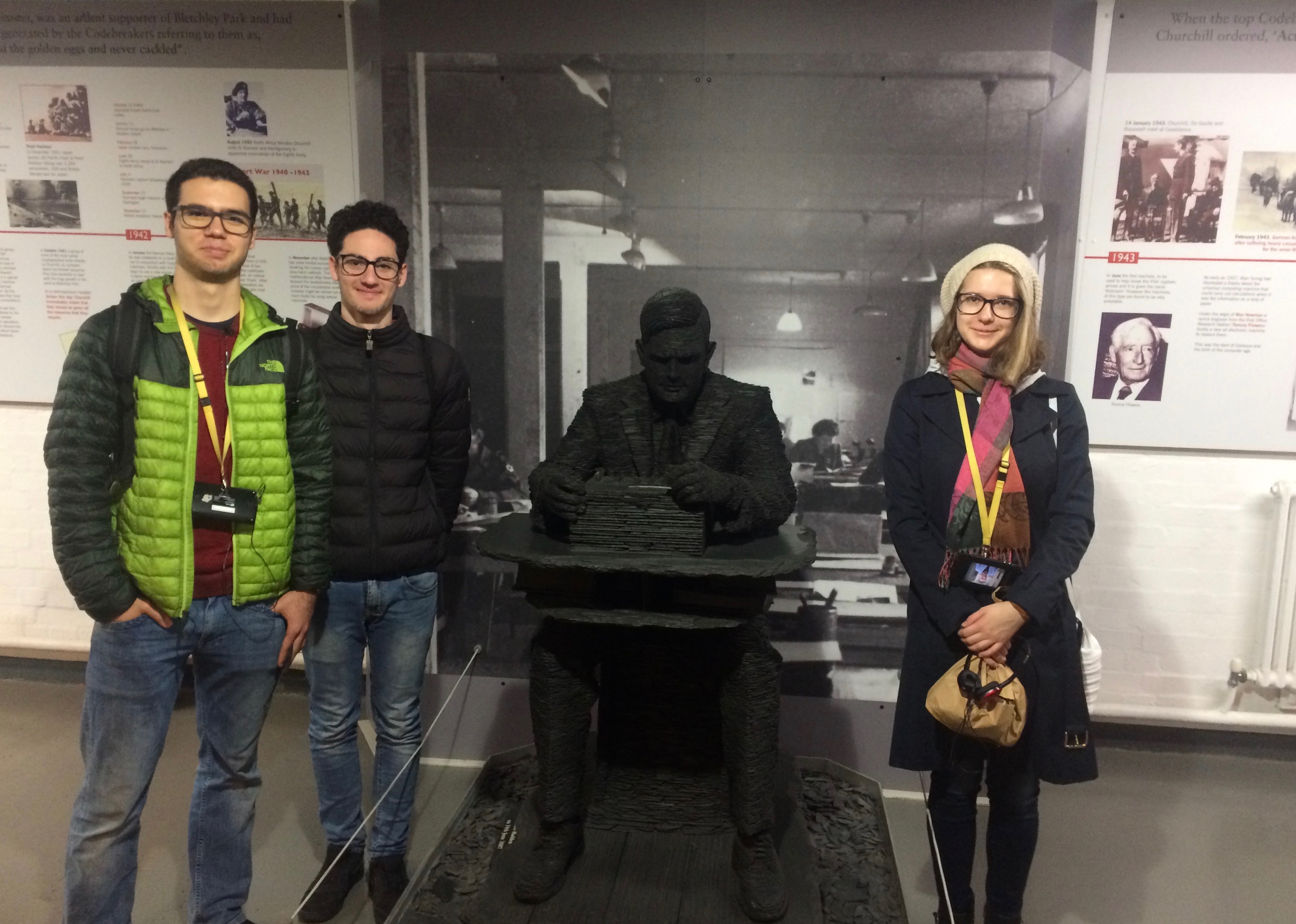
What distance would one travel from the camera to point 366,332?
2.17 meters

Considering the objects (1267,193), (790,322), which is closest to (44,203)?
(790,322)

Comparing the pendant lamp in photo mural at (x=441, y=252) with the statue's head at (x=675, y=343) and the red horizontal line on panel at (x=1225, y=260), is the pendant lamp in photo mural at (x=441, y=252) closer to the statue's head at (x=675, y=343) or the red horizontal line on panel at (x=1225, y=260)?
the statue's head at (x=675, y=343)

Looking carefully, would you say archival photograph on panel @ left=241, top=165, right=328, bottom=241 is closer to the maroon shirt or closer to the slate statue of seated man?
the maroon shirt

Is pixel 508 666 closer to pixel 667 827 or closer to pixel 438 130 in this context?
pixel 667 827

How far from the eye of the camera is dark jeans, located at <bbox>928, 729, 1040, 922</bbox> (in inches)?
80.8

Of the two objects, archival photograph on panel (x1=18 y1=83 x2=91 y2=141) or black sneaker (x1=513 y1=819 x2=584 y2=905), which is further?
archival photograph on panel (x1=18 y1=83 x2=91 y2=141)

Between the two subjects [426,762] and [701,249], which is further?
[426,762]

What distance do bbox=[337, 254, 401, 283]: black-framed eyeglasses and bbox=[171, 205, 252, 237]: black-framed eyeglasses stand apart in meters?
0.32

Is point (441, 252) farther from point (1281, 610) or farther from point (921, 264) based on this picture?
point (1281, 610)

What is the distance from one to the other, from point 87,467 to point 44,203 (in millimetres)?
2214

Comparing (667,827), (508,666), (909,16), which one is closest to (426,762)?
(508,666)

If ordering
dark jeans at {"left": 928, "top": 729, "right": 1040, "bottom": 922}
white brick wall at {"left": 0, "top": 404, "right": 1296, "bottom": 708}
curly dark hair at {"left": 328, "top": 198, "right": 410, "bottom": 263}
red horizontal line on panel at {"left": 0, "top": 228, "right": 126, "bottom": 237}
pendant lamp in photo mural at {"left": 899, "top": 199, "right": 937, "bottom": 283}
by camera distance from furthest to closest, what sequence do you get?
red horizontal line on panel at {"left": 0, "top": 228, "right": 126, "bottom": 237}
white brick wall at {"left": 0, "top": 404, "right": 1296, "bottom": 708}
pendant lamp in photo mural at {"left": 899, "top": 199, "right": 937, "bottom": 283}
curly dark hair at {"left": 328, "top": 198, "right": 410, "bottom": 263}
dark jeans at {"left": 928, "top": 729, "right": 1040, "bottom": 922}

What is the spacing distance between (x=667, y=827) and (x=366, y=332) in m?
1.61

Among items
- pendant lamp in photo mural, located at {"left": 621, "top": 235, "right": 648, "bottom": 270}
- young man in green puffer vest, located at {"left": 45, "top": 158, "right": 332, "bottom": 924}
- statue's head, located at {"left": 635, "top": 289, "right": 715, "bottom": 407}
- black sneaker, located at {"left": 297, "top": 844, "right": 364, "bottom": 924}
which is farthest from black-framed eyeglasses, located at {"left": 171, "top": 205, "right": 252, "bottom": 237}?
black sneaker, located at {"left": 297, "top": 844, "right": 364, "bottom": 924}
